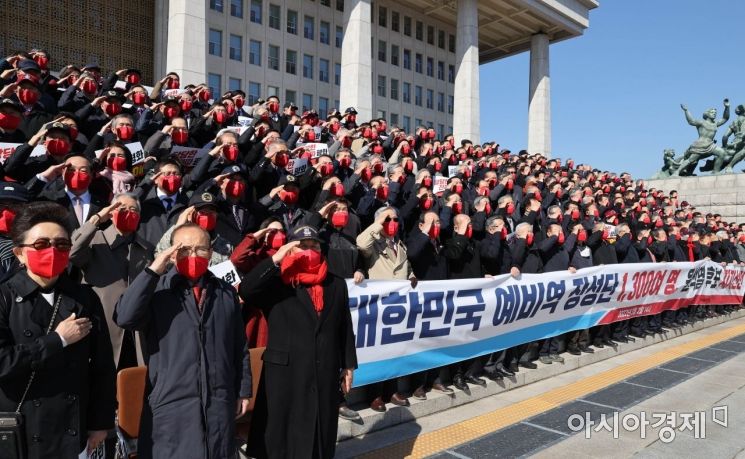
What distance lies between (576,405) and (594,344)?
288cm

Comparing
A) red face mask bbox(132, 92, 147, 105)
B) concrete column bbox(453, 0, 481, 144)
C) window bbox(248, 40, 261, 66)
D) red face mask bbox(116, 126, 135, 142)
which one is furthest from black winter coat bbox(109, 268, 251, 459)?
window bbox(248, 40, 261, 66)

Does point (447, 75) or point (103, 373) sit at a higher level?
point (447, 75)

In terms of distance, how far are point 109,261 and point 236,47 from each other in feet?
125

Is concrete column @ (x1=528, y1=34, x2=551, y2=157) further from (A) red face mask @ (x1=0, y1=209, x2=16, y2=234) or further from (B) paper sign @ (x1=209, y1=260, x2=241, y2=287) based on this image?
(A) red face mask @ (x1=0, y1=209, x2=16, y2=234)

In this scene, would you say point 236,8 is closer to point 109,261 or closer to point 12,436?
point 109,261

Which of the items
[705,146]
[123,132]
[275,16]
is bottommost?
[123,132]

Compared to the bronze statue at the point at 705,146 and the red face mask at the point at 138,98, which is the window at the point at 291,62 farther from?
the red face mask at the point at 138,98

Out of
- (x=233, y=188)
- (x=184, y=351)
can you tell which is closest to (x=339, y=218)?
(x=233, y=188)

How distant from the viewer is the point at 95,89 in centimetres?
972

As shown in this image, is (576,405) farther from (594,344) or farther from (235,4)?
(235,4)

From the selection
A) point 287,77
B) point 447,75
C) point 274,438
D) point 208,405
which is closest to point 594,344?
Answer: point 274,438

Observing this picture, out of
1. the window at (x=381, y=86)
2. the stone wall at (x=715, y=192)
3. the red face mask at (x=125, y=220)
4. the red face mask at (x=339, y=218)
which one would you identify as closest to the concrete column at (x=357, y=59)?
the window at (x=381, y=86)

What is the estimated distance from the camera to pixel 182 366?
2.91 meters

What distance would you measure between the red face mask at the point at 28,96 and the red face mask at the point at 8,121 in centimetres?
125
